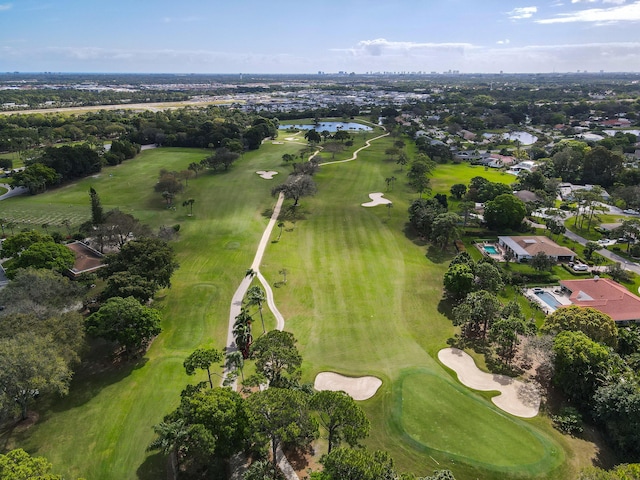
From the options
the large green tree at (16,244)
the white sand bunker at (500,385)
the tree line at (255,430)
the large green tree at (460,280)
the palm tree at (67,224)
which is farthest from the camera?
the palm tree at (67,224)

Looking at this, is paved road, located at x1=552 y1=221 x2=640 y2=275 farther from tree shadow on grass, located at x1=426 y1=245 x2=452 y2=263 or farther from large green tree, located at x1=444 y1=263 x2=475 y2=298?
large green tree, located at x1=444 y1=263 x2=475 y2=298

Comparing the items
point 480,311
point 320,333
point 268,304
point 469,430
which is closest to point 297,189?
point 268,304

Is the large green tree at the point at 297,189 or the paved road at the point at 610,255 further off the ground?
the large green tree at the point at 297,189

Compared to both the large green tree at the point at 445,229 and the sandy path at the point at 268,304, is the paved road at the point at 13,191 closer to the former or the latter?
the sandy path at the point at 268,304

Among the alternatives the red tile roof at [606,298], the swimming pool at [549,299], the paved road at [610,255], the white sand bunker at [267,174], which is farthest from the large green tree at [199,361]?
the white sand bunker at [267,174]

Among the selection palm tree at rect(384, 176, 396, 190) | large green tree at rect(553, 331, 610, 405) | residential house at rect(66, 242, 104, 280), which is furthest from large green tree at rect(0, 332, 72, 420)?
palm tree at rect(384, 176, 396, 190)
